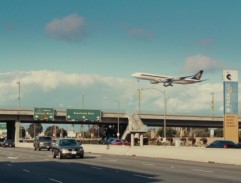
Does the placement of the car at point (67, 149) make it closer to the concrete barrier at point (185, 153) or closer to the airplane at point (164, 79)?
the concrete barrier at point (185, 153)

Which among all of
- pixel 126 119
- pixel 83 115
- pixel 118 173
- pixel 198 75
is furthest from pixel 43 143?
pixel 198 75

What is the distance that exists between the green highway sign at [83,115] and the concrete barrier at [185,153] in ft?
152

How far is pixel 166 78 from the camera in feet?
325

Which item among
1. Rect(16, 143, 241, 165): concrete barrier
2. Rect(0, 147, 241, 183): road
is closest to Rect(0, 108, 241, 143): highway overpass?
Rect(16, 143, 241, 165): concrete barrier

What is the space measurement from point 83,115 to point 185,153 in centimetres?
6495

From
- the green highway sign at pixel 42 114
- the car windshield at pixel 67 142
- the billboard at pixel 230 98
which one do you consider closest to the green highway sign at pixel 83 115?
the green highway sign at pixel 42 114

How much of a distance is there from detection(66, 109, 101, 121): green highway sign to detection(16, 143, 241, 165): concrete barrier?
152 ft

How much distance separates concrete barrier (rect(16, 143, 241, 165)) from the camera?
3228 cm

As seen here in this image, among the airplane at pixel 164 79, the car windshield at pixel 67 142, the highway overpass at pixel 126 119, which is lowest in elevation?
the car windshield at pixel 67 142

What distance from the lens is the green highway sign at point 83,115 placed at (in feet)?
329

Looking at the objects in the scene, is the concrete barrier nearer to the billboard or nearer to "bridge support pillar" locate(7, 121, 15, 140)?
the billboard

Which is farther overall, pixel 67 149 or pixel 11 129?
pixel 11 129

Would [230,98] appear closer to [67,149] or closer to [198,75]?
[67,149]

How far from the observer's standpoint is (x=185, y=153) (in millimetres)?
37906
